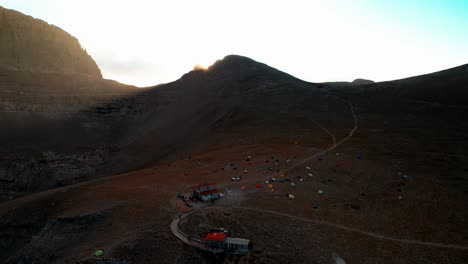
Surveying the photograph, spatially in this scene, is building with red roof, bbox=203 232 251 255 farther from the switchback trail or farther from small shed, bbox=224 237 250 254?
the switchback trail

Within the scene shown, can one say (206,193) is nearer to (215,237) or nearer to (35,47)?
(215,237)

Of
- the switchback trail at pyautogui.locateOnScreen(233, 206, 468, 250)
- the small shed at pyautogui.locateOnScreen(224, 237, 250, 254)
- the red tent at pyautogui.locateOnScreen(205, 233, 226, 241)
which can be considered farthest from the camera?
the red tent at pyautogui.locateOnScreen(205, 233, 226, 241)

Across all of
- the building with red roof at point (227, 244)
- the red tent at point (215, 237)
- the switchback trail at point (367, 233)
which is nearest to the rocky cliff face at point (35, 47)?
the red tent at point (215, 237)

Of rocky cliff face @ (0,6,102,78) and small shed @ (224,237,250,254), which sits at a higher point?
rocky cliff face @ (0,6,102,78)

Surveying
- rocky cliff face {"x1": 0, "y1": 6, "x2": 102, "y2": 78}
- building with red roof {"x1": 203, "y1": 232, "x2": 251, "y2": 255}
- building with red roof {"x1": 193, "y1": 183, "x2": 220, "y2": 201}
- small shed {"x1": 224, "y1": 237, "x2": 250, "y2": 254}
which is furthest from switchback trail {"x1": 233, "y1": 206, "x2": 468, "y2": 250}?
rocky cliff face {"x1": 0, "y1": 6, "x2": 102, "y2": 78}

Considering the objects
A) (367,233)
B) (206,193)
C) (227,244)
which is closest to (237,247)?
(227,244)

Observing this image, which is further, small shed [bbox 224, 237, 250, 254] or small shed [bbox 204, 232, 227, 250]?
small shed [bbox 204, 232, 227, 250]

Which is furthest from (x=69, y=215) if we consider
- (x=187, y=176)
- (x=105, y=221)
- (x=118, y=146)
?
(x=118, y=146)

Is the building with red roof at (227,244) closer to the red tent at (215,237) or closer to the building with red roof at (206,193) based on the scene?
the red tent at (215,237)
